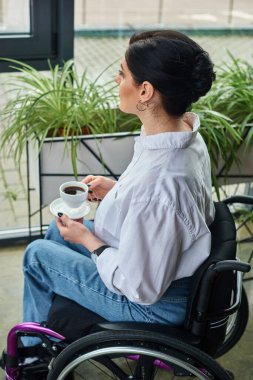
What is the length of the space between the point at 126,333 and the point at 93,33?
154cm

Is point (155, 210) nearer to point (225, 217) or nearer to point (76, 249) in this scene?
point (225, 217)

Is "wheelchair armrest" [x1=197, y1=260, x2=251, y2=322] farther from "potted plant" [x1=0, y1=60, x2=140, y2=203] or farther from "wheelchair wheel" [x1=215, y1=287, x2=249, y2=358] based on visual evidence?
"potted plant" [x1=0, y1=60, x2=140, y2=203]

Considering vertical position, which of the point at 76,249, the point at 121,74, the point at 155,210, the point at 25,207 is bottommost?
Result: the point at 25,207

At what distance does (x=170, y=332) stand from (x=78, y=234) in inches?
15.6

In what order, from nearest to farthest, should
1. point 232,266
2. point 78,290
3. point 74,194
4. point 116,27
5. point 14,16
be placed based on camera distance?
point 232,266 → point 78,290 → point 74,194 → point 14,16 → point 116,27

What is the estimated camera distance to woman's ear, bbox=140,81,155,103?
5.24 feet

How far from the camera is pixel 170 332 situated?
1.64 m

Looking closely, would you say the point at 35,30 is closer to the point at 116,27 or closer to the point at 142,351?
the point at 116,27

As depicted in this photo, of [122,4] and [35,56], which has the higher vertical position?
[122,4]

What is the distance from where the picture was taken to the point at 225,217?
181 cm

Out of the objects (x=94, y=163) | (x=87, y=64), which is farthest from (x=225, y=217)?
(x=87, y=64)

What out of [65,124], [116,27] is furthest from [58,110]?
[116,27]

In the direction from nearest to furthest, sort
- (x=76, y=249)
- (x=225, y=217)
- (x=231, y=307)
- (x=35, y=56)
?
(x=231, y=307)
(x=225, y=217)
(x=76, y=249)
(x=35, y=56)

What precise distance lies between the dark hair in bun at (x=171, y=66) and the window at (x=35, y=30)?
0.98 meters
